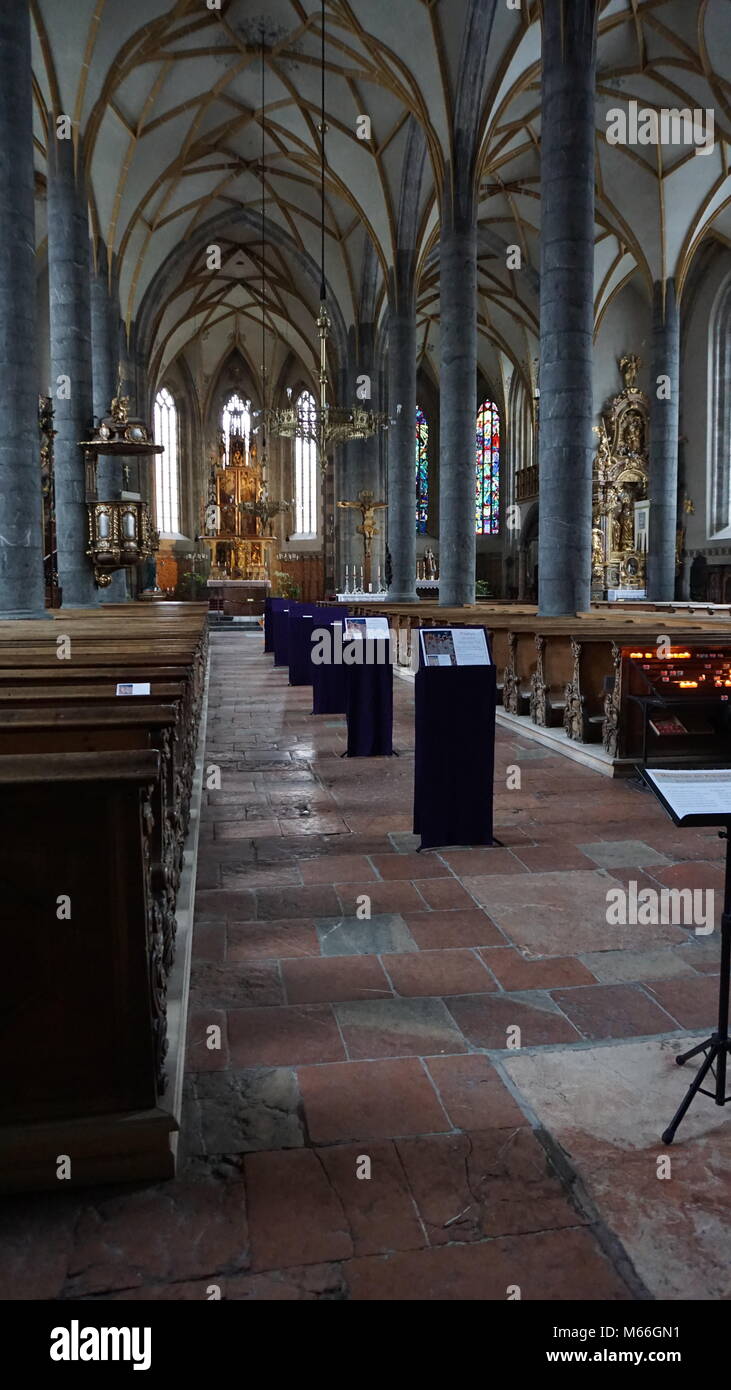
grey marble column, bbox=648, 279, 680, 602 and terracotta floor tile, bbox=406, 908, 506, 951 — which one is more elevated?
grey marble column, bbox=648, 279, 680, 602

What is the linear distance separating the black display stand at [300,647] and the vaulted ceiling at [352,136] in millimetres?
8650

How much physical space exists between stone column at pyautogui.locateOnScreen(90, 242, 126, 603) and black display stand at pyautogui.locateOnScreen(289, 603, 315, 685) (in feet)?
22.3

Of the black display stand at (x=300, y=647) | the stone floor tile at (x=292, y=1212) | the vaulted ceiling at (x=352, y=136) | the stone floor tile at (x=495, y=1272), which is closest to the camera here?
the stone floor tile at (x=495, y=1272)

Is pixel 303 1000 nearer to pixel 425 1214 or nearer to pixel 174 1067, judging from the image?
pixel 174 1067

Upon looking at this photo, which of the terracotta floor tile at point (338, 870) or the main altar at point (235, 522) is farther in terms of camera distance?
the main altar at point (235, 522)

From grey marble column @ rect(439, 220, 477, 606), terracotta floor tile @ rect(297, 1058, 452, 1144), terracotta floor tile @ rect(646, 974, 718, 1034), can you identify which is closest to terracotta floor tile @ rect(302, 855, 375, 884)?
terracotta floor tile @ rect(646, 974, 718, 1034)

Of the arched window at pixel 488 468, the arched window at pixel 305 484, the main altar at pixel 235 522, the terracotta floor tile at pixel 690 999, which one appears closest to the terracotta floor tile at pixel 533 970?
the terracotta floor tile at pixel 690 999

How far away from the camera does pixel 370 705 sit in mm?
7668

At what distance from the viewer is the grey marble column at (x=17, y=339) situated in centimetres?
970

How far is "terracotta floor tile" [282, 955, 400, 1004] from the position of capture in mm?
3252

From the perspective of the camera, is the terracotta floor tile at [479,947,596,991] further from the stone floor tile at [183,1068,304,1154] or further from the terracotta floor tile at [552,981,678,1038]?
the stone floor tile at [183,1068,304,1154]

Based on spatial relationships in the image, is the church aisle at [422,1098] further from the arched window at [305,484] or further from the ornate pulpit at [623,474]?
the arched window at [305,484]

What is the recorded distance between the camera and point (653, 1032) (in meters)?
2.95

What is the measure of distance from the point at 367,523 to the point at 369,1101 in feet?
90.0
